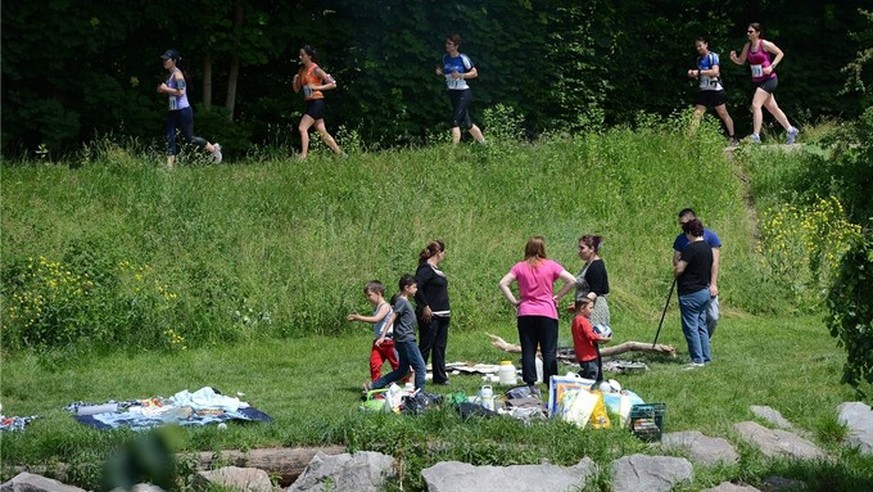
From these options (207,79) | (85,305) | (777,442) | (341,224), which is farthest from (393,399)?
(207,79)

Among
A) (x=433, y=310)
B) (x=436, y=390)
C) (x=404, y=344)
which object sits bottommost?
(x=436, y=390)

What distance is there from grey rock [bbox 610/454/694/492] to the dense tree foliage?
12.3 meters

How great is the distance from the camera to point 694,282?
1506 centimetres

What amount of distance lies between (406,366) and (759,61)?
37.4 feet

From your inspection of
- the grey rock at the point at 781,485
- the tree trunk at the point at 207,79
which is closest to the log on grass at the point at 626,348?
the grey rock at the point at 781,485

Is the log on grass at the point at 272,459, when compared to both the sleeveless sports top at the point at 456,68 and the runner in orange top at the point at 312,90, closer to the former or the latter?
the runner in orange top at the point at 312,90

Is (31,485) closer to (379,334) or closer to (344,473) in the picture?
(344,473)

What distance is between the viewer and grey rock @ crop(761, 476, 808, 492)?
11633 mm

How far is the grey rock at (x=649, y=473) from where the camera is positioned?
11.3 meters

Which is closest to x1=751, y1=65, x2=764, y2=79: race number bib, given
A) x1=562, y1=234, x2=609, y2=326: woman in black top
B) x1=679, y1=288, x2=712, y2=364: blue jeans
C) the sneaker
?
the sneaker

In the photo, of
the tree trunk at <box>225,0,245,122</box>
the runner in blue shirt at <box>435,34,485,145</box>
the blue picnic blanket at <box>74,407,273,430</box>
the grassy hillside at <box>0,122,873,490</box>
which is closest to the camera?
the grassy hillside at <box>0,122,873,490</box>

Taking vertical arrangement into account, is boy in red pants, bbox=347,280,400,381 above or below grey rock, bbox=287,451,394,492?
above

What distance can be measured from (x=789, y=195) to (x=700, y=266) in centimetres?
714

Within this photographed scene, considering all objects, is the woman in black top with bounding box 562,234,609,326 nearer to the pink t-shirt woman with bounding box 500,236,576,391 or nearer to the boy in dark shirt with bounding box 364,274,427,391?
the pink t-shirt woman with bounding box 500,236,576,391
